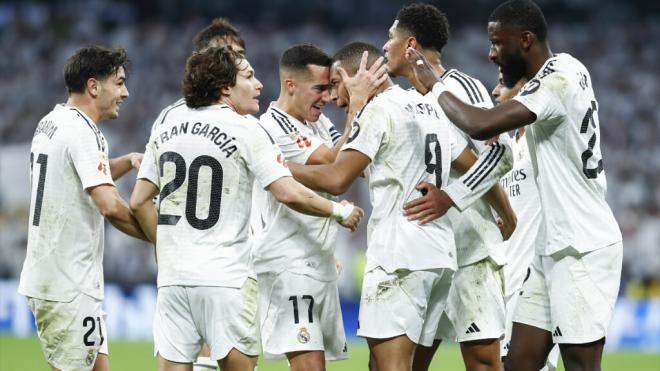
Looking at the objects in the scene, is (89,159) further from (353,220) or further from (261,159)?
(353,220)

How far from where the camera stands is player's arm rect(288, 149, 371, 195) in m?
5.82

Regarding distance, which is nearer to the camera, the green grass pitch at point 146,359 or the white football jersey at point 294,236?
the white football jersey at point 294,236

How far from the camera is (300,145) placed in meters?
6.60

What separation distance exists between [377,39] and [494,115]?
19102 millimetres

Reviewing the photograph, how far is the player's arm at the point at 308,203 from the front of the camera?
18.8 ft

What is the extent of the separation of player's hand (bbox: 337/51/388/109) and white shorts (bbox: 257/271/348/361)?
1253mm

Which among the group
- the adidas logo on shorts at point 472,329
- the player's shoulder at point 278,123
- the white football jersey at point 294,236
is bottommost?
the adidas logo on shorts at point 472,329

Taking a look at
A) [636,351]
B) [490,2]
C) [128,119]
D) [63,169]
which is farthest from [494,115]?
[490,2]

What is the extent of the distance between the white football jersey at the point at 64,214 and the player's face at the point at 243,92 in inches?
39.1

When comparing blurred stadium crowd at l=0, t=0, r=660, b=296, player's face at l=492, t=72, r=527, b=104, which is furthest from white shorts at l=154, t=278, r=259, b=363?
blurred stadium crowd at l=0, t=0, r=660, b=296

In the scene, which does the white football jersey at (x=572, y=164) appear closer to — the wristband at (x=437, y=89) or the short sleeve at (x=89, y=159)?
the wristband at (x=437, y=89)

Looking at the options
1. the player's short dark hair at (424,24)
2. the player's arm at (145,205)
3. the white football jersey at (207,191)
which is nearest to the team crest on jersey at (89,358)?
the player's arm at (145,205)

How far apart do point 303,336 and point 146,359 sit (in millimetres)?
7414

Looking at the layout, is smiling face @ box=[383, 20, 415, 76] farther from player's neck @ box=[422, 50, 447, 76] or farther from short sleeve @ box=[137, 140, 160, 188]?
short sleeve @ box=[137, 140, 160, 188]
